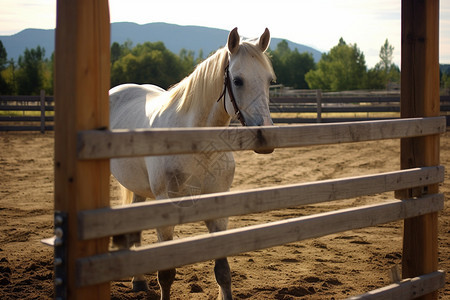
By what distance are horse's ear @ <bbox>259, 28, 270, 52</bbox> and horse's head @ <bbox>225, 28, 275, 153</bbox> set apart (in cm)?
11

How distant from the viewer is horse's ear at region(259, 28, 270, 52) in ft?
11.4

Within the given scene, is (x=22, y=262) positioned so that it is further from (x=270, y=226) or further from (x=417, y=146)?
(x=417, y=146)

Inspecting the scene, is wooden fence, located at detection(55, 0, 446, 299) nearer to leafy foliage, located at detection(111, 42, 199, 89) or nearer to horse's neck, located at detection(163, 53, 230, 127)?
horse's neck, located at detection(163, 53, 230, 127)

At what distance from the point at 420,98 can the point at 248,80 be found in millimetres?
1305

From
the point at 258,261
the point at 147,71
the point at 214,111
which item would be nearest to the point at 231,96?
the point at 214,111

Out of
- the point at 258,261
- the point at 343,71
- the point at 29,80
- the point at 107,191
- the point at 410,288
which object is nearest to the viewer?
the point at 107,191

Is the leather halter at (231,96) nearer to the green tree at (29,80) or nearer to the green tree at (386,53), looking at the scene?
the green tree at (29,80)

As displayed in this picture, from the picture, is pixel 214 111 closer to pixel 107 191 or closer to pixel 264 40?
pixel 264 40

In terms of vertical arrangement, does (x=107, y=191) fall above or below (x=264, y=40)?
below

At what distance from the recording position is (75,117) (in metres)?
1.84

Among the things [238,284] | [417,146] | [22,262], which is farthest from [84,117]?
[22,262]

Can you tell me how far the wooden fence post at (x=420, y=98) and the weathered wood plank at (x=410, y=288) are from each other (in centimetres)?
7

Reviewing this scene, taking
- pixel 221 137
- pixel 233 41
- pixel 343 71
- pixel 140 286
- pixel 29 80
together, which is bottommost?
pixel 140 286

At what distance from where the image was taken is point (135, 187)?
441 centimetres
